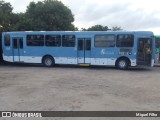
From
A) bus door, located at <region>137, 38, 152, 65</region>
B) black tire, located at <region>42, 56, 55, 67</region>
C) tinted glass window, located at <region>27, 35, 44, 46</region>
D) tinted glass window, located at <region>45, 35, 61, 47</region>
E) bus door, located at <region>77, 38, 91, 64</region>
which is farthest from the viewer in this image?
tinted glass window, located at <region>27, 35, 44, 46</region>

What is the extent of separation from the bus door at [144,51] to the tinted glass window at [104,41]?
6.23ft

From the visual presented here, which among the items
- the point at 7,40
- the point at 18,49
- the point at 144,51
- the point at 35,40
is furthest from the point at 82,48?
the point at 7,40

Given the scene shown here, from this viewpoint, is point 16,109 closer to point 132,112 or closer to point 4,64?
point 132,112

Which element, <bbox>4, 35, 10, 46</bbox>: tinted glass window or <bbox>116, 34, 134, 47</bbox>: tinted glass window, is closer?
<bbox>116, 34, 134, 47</bbox>: tinted glass window

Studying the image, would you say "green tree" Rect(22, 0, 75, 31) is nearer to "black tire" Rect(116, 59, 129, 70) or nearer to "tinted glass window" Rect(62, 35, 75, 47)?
"tinted glass window" Rect(62, 35, 75, 47)

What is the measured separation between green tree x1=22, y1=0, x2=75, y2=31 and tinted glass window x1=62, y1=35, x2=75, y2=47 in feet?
56.7

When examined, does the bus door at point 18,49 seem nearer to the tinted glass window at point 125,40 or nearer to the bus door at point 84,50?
the bus door at point 84,50

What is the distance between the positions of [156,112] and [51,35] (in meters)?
15.7

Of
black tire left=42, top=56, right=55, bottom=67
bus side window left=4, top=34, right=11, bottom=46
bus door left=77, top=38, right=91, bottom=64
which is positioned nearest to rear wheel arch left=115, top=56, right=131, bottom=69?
bus door left=77, top=38, right=91, bottom=64

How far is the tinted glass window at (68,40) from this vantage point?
2317cm

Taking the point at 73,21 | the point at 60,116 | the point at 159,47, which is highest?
the point at 73,21

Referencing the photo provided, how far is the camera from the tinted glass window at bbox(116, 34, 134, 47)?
70.9 ft

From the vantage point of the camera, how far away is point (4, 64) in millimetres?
26438

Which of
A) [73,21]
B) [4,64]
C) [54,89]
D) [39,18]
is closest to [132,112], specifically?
[54,89]
